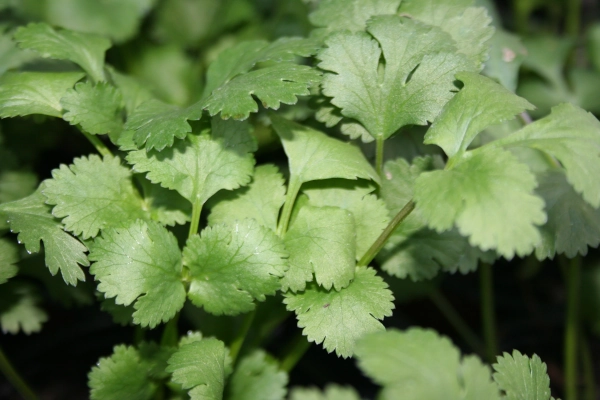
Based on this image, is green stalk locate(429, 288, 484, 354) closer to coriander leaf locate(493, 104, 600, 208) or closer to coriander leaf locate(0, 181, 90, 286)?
coriander leaf locate(493, 104, 600, 208)

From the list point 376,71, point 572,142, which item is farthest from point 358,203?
point 572,142

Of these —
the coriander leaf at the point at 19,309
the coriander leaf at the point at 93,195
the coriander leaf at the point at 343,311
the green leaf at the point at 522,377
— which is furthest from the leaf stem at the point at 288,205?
the coriander leaf at the point at 19,309

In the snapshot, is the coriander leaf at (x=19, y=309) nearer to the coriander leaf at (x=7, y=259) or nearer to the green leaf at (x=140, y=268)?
the coriander leaf at (x=7, y=259)

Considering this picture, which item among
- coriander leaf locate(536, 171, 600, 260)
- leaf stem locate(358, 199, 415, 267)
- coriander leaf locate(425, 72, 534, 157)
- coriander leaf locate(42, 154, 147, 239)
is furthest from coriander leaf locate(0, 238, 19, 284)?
coriander leaf locate(536, 171, 600, 260)

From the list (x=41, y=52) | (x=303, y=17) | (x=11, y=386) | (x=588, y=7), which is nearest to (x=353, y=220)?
(x=41, y=52)

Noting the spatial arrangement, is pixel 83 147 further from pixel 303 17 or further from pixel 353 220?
pixel 353 220
